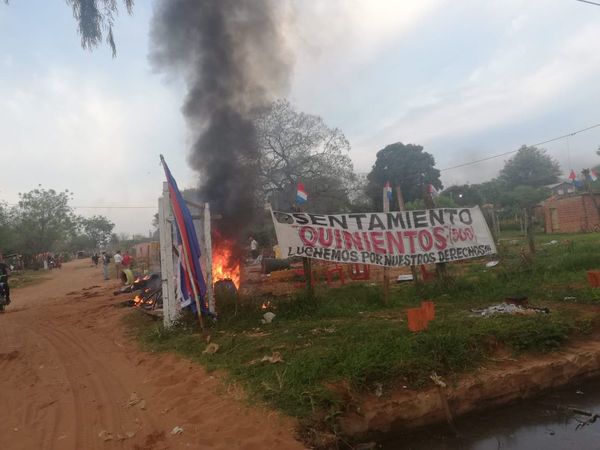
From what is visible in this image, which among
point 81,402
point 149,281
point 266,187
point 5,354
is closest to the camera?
point 81,402

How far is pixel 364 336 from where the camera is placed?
19.2ft

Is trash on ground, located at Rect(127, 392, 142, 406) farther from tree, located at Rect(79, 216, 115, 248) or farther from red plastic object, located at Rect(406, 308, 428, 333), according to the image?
tree, located at Rect(79, 216, 115, 248)

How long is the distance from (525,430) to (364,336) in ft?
6.91

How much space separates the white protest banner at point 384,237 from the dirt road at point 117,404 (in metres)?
3.21

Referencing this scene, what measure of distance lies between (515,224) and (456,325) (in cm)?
2704

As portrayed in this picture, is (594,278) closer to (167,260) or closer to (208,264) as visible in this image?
(208,264)

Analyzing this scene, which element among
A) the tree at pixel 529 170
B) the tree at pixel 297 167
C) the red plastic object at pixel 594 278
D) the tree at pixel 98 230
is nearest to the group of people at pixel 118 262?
the tree at pixel 297 167

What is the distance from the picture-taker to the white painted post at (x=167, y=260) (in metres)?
7.46

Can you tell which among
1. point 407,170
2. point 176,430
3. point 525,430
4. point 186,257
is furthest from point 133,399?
point 407,170

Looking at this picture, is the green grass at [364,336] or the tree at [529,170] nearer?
the green grass at [364,336]

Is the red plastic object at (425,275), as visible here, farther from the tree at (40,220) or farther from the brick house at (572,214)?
the tree at (40,220)

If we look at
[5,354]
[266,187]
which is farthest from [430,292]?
[266,187]

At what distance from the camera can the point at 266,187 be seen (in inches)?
1048

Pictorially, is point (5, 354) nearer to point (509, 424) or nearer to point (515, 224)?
point (509, 424)
